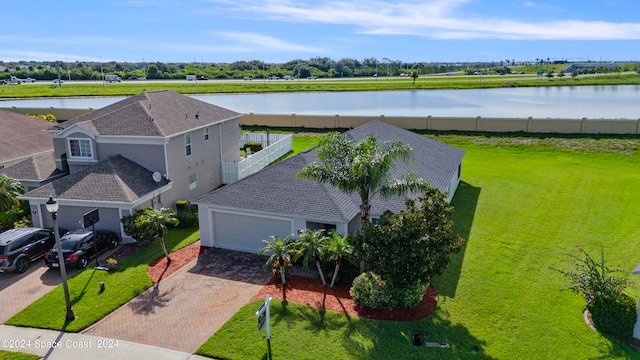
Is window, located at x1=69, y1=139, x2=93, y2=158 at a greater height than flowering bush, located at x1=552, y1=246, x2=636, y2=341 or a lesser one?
greater

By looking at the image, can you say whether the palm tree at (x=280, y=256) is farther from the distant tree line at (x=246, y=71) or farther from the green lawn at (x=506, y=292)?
the distant tree line at (x=246, y=71)

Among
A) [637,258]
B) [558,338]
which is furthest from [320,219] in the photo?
[637,258]

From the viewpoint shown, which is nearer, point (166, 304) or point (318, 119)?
point (166, 304)

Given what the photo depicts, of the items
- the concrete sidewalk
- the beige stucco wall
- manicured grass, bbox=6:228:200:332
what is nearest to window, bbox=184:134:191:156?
the beige stucco wall

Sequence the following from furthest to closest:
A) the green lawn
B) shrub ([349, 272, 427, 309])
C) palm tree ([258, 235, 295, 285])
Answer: palm tree ([258, 235, 295, 285])
shrub ([349, 272, 427, 309])
the green lawn

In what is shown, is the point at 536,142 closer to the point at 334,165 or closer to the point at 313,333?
the point at 334,165

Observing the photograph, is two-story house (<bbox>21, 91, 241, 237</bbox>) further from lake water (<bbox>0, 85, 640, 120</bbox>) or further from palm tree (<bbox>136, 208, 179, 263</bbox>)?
lake water (<bbox>0, 85, 640, 120</bbox>)

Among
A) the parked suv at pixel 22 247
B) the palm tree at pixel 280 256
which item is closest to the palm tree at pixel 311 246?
the palm tree at pixel 280 256
